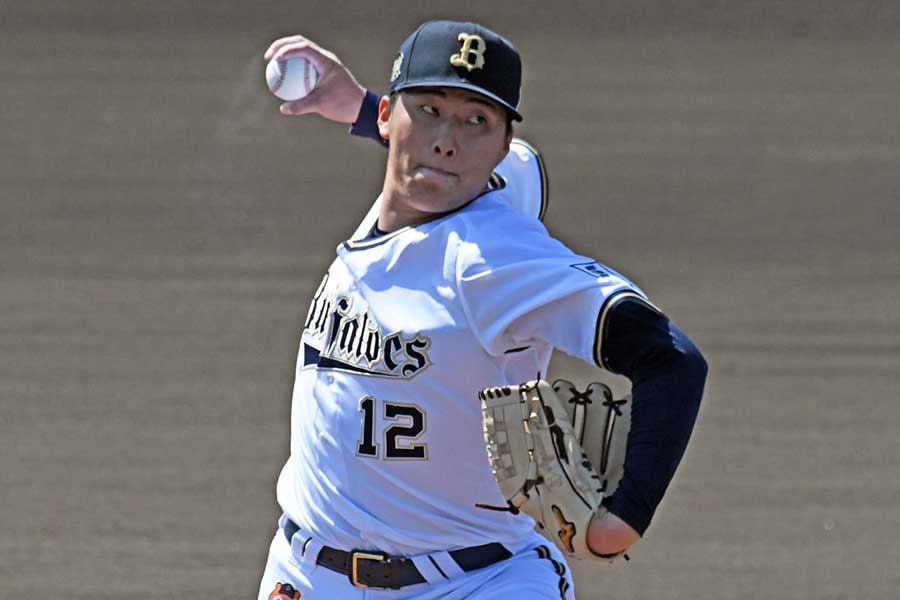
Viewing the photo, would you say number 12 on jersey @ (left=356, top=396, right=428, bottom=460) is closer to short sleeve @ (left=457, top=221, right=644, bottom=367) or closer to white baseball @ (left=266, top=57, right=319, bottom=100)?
short sleeve @ (left=457, top=221, right=644, bottom=367)

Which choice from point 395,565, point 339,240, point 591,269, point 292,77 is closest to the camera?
point 591,269

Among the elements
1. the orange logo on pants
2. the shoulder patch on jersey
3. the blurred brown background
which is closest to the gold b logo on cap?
the shoulder patch on jersey

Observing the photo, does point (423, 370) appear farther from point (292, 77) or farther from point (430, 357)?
point (292, 77)

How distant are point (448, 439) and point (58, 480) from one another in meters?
3.58

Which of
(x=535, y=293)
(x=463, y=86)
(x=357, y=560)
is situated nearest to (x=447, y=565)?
(x=357, y=560)

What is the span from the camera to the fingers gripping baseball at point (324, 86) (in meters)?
3.80

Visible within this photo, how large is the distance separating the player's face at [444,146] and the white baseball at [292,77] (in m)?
0.68

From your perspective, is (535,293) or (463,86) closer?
(535,293)

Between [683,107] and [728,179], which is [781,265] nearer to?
[728,179]

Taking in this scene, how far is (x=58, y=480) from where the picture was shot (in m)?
6.34

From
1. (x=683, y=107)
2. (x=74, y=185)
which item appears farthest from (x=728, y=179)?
(x=74, y=185)

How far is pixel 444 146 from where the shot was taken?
123 inches

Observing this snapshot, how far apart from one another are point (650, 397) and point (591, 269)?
0.89 ft

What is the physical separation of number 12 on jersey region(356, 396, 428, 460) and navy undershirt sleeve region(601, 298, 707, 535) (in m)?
0.47
